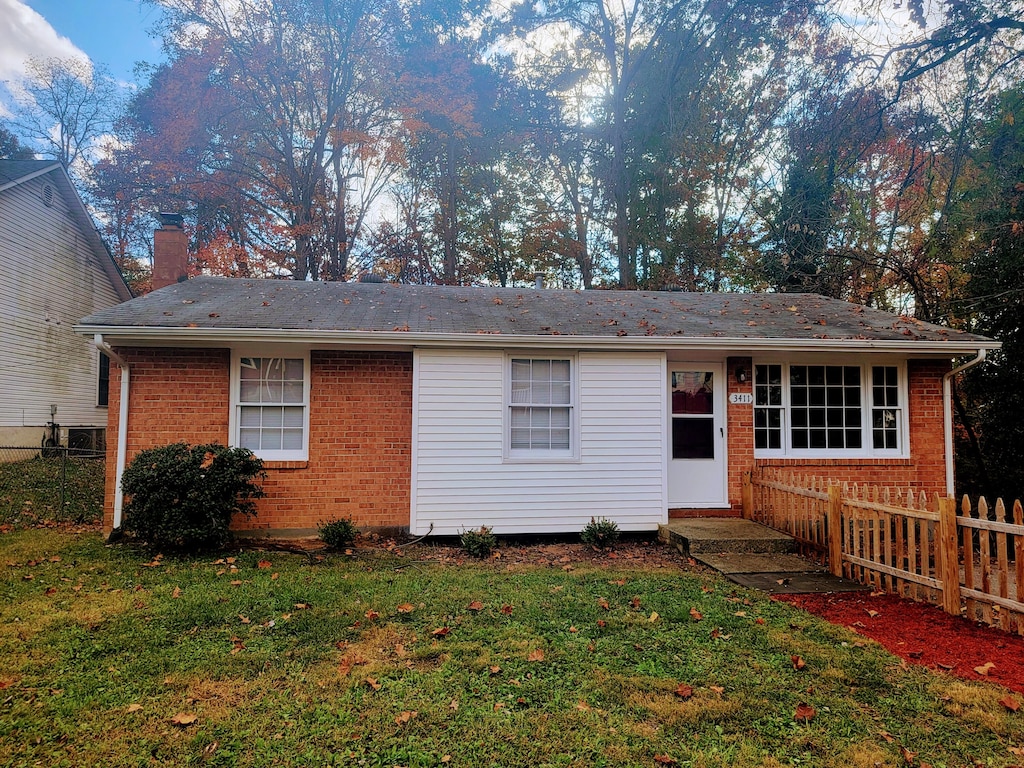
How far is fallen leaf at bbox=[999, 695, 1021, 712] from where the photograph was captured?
3439 mm

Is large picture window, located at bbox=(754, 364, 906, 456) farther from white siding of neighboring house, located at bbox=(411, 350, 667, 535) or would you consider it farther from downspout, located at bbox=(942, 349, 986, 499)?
white siding of neighboring house, located at bbox=(411, 350, 667, 535)

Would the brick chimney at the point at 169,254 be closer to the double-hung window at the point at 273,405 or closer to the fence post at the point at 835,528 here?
the double-hung window at the point at 273,405

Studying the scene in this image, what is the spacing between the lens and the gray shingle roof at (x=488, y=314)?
771 cm

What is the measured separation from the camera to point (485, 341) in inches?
305

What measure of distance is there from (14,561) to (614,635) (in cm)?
673

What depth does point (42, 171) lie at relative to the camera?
14391 mm

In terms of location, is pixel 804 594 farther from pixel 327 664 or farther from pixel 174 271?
pixel 174 271

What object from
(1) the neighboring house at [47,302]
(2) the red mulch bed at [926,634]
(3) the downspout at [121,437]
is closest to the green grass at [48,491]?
(1) the neighboring house at [47,302]

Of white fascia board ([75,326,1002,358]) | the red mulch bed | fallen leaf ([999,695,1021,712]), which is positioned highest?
white fascia board ([75,326,1002,358])

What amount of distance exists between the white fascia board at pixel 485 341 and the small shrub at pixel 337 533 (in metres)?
2.36

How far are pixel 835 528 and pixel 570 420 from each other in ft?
11.4

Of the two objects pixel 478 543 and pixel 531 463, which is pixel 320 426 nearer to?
pixel 478 543

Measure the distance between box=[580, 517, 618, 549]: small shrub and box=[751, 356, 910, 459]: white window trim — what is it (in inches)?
108

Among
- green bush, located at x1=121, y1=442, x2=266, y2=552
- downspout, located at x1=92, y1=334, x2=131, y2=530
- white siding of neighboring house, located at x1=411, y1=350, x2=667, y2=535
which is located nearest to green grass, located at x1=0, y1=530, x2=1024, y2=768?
green bush, located at x1=121, y1=442, x2=266, y2=552
